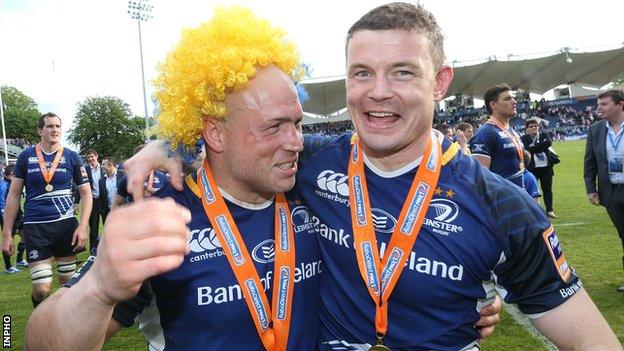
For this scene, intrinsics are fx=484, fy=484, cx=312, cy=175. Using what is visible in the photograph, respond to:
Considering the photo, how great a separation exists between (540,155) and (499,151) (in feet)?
16.5

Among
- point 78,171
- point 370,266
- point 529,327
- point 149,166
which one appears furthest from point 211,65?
point 78,171

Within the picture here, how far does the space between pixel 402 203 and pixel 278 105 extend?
0.78m

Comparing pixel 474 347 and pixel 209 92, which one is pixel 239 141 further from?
pixel 474 347

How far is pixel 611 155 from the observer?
6.09 meters

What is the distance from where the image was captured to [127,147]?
7850 centimetres

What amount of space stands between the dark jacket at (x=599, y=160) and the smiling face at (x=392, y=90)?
4969 millimetres

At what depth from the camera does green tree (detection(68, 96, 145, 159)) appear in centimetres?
8038

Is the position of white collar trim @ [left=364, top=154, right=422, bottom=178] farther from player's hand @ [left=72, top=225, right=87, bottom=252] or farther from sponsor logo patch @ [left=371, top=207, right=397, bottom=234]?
player's hand @ [left=72, top=225, right=87, bottom=252]

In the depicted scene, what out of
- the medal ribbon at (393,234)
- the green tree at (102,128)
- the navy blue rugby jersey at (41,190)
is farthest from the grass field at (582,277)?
the green tree at (102,128)

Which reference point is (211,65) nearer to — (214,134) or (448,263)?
(214,134)

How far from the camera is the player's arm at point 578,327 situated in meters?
1.83

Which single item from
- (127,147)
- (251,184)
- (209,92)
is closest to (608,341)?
(251,184)

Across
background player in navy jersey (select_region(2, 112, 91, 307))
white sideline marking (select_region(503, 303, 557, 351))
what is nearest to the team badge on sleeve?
white sideline marking (select_region(503, 303, 557, 351))

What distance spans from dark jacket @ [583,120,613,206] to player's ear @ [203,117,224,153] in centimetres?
557
